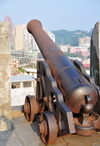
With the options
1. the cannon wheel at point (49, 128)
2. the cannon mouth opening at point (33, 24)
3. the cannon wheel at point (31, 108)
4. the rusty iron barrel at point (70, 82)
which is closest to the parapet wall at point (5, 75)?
the cannon wheel at point (31, 108)

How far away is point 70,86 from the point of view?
2.96 meters

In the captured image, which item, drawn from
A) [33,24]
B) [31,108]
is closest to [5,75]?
[31,108]

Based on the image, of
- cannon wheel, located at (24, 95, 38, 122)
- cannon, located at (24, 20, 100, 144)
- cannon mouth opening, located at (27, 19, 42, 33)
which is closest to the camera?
cannon, located at (24, 20, 100, 144)

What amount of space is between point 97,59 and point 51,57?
968mm

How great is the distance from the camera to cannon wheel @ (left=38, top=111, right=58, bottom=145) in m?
2.83

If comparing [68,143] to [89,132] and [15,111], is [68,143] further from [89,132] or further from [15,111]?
[15,111]

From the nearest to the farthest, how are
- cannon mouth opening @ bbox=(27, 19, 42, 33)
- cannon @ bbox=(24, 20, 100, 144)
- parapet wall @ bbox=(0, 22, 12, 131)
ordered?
cannon @ bbox=(24, 20, 100, 144), parapet wall @ bbox=(0, 22, 12, 131), cannon mouth opening @ bbox=(27, 19, 42, 33)

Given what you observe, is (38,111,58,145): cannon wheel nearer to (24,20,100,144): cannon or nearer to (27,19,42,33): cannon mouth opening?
(24,20,100,144): cannon

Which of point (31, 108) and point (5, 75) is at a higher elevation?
point (5, 75)

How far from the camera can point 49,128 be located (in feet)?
9.25

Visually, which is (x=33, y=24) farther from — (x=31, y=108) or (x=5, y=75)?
(x=31, y=108)

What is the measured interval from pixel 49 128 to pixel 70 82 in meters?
0.68

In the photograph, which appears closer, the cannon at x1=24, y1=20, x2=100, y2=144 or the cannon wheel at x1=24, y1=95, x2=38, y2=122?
the cannon at x1=24, y1=20, x2=100, y2=144

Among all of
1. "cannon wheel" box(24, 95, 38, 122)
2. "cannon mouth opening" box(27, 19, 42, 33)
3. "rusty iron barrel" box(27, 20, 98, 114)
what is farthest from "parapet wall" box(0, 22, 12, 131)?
"cannon mouth opening" box(27, 19, 42, 33)
